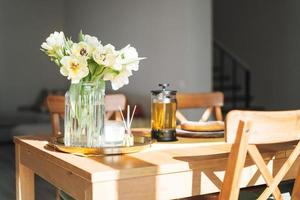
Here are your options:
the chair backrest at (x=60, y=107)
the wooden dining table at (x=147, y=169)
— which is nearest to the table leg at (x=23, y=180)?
the wooden dining table at (x=147, y=169)

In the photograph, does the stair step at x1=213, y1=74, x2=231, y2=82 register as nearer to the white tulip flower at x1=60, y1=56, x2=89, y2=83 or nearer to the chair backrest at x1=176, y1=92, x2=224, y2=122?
the chair backrest at x1=176, y1=92, x2=224, y2=122

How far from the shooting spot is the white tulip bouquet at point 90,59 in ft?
6.15

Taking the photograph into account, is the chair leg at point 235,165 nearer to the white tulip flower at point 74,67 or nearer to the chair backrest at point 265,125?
the chair backrest at point 265,125

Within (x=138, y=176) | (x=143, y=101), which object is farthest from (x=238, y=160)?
(x=143, y=101)

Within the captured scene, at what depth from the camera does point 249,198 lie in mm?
2205

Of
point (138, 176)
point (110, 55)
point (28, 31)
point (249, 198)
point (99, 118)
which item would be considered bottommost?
point (249, 198)

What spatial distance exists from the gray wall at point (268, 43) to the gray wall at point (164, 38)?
2115 millimetres

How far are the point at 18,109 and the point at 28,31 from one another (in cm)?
133

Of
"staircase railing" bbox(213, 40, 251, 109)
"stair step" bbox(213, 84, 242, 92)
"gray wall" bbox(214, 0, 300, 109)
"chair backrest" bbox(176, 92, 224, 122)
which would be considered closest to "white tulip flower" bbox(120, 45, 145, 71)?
"chair backrest" bbox(176, 92, 224, 122)

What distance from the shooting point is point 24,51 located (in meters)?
8.25

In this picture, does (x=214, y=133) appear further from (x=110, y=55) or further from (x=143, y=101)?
(x=143, y=101)

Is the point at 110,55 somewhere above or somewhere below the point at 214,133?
above

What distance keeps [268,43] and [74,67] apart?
6175 millimetres

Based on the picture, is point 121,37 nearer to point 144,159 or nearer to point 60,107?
point 60,107
